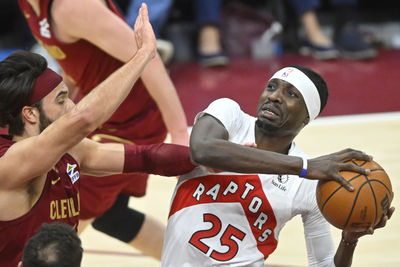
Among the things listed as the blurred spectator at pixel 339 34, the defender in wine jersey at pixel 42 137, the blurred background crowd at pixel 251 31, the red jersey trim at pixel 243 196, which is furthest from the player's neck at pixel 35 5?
the blurred spectator at pixel 339 34

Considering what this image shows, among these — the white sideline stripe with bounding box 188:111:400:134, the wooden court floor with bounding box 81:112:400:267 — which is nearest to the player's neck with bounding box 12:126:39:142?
the wooden court floor with bounding box 81:112:400:267

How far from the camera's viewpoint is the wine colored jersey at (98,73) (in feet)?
11.2

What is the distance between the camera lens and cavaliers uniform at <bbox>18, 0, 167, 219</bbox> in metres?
3.43

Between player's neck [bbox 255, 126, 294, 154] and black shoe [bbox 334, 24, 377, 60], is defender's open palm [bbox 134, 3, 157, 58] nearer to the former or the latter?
player's neck [bbox 255, 126, 294, 154]

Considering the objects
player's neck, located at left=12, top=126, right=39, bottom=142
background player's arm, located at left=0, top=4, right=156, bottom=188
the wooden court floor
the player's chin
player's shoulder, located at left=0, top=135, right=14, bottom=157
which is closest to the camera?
background player's arm, located at left=0, top=4, right=156, bottom=188

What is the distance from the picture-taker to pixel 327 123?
19.2 ft

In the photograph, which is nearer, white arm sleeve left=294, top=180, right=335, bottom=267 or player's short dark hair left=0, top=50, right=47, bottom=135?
player's short dark hair left=0, top=50, right=47, bottom=135

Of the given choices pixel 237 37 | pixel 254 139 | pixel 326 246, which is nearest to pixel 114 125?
pixel 254 139

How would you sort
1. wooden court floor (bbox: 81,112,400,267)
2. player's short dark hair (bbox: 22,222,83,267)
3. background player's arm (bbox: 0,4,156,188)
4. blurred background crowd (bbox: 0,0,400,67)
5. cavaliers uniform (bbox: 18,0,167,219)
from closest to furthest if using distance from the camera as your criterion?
player's short dark hair (bbox: 22,222,83,267)
background player's arm (bbox: 0,4,156,188)
cavaliers uniform (bbox: 18,0,167,219)
wooden court floor (bbox: 81,112,400,267)
blurred background crowd (bbox: 0,0,400,67)

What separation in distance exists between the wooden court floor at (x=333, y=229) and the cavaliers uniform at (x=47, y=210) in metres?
1.45

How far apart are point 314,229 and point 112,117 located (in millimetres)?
1324

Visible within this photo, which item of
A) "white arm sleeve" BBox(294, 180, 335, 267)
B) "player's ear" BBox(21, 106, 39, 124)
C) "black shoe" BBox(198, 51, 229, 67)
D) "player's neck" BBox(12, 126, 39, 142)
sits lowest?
"black shoe" BBox(198, 51, 229, 67)

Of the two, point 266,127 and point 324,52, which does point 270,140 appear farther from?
point 324,52

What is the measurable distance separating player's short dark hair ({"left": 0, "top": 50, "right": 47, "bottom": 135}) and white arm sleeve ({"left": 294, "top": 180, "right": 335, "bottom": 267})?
3.59ft
